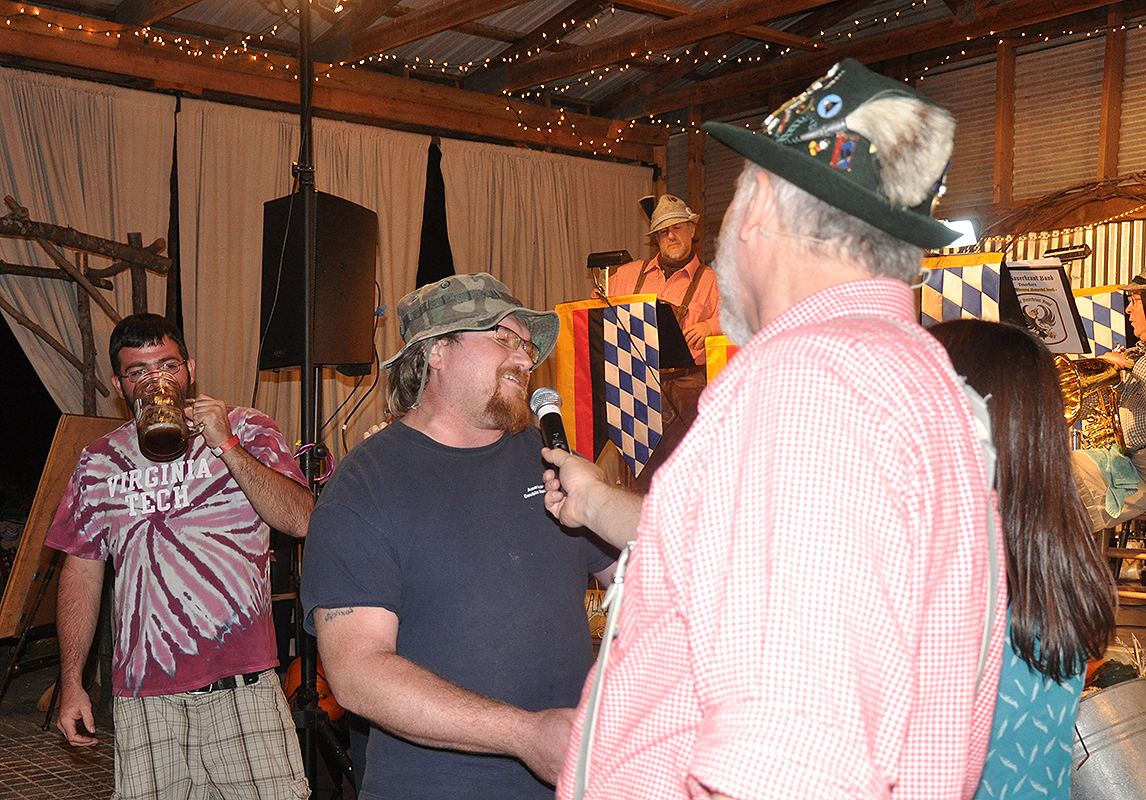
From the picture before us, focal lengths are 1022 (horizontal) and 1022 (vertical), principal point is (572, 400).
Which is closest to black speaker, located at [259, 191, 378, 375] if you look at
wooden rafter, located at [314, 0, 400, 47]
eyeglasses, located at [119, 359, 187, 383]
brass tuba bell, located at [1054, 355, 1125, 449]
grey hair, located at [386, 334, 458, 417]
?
eyeglasses, located at [119, 359, 187, 383]

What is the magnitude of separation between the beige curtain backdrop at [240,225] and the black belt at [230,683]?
13.4 ft

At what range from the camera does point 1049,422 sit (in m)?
1.73

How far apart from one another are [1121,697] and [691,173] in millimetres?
7794

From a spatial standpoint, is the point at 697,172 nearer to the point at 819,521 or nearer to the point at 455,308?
the point at 455,308

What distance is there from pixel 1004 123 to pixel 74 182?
6732 millimetres

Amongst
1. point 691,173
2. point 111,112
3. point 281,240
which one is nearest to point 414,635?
point 281,240

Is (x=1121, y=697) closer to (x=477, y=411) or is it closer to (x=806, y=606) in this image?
(x=477, y=411)

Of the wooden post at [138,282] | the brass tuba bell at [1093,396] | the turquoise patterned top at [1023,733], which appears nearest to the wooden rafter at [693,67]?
the brass tuba bell at [1093,396]

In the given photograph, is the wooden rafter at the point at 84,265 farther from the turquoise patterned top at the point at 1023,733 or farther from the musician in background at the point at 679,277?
the turquoise patterned top at the point at 1023,733

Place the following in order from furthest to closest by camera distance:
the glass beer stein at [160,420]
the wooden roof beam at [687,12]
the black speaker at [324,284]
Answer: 1. the wooden roof beam at [687,12]
2. the black speaker at [324,284]
3. the glass beer stein at [160,420]

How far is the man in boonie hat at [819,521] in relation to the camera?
0.77m

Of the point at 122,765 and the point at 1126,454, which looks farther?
the point at 1126,454

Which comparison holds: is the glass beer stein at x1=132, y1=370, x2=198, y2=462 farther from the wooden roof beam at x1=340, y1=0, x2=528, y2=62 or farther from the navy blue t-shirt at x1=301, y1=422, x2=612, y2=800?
the wooden roof beam at x1=340, y1=0, x2=528, y2=62

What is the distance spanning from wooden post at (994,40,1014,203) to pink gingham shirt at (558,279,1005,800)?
305 inches
